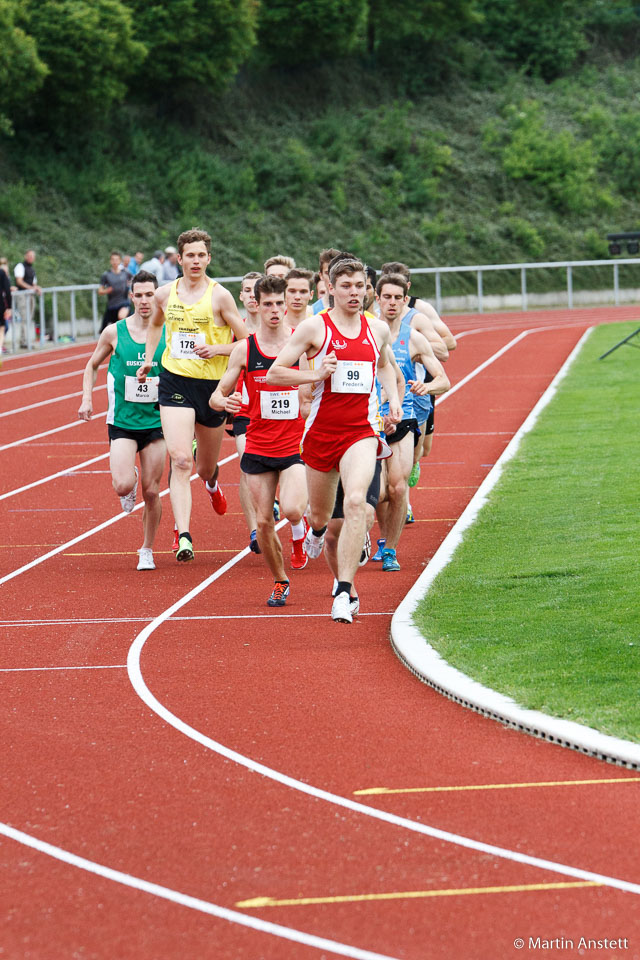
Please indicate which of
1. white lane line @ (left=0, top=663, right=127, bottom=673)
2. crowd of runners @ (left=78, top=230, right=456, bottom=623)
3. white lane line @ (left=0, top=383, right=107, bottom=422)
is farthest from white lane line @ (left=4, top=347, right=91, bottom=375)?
white lane line @ (left=0, top=663, right=127, bottom=673)

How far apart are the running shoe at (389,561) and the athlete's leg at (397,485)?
0.23 ft

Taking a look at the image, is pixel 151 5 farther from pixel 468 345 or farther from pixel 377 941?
pixel 377 941

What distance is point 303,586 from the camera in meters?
10.3

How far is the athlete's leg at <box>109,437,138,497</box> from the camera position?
11031 mm

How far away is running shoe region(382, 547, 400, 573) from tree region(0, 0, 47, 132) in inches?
1387

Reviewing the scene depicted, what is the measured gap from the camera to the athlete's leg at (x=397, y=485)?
10547mm

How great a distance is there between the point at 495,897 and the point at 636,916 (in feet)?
1.43

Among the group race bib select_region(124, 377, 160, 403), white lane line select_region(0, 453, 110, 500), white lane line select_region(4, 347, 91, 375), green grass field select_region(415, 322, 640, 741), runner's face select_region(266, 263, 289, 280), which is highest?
runner's face select_region(266, 263, 289, 280)

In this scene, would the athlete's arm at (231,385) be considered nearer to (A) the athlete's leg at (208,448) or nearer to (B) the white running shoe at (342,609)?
(A) the athlete's leg at (208,448)

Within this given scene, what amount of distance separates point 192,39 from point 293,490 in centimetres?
4532

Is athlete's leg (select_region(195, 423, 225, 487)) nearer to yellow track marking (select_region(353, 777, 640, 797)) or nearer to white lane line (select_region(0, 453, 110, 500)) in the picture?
white lane line (select_region(0, 453, 110, 500))

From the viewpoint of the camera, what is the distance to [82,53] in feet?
154

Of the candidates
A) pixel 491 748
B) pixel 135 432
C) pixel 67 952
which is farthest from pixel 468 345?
pixel 67 952

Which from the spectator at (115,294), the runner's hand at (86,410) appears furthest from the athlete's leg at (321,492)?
the spectator at (115,294)
